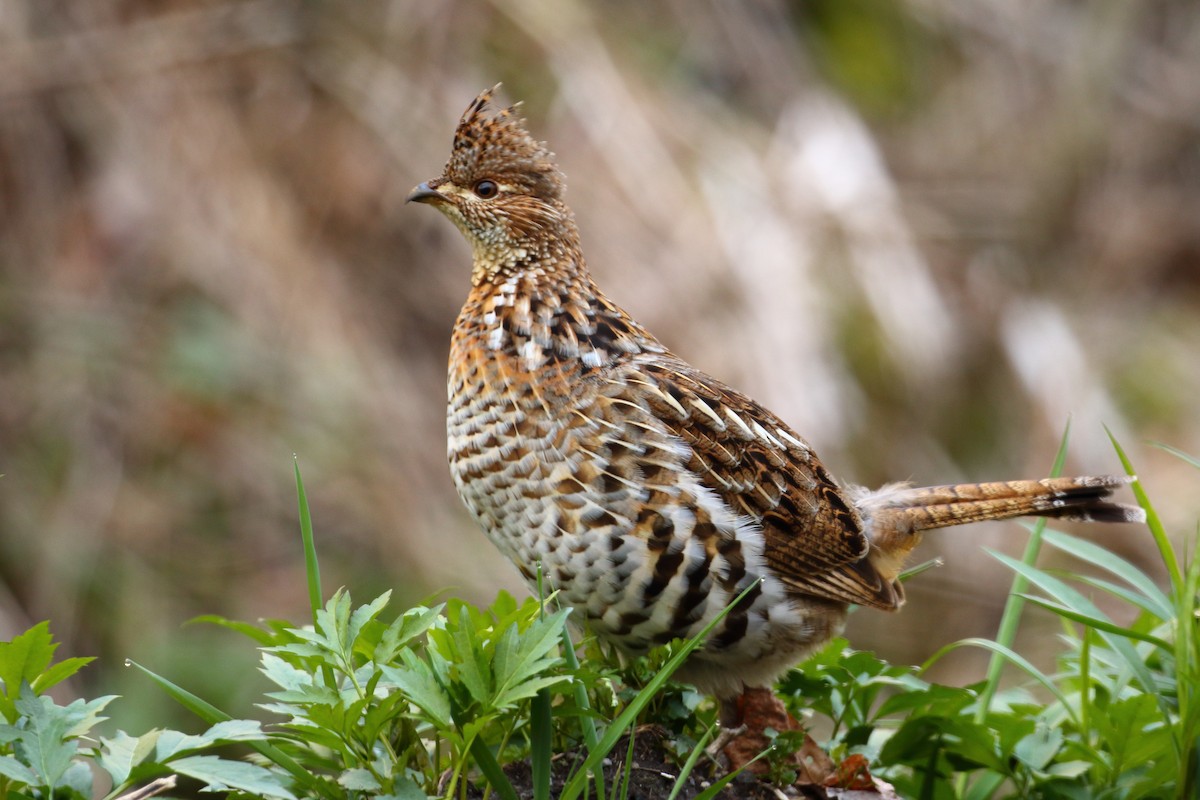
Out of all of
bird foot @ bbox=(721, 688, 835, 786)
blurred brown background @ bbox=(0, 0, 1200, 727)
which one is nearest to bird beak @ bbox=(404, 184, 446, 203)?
bird foot @ bbox=(721, 688, 835, 786)

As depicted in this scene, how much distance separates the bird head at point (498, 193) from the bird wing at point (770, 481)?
16.8 inches

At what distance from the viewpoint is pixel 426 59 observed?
599 centimetres

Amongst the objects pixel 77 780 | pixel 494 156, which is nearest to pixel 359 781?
pixel 77 780

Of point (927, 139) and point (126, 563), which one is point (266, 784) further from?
point (927, 139)

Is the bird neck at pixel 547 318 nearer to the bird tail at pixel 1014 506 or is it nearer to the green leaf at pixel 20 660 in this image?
the bird tail at pixel 1014 506

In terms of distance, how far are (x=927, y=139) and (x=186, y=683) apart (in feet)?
18.6

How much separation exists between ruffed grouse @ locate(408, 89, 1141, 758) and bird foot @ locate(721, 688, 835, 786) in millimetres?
52

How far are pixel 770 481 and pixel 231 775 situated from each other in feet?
4.55

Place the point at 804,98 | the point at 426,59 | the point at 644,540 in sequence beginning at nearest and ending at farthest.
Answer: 1. the point at 644,540
2. the point at 426,59
3. the point at 804,98

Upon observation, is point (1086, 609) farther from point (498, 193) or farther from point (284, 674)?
point (498, 193)

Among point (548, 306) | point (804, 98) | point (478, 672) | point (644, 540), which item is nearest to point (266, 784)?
point (478, 672)

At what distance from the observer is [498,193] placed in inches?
126

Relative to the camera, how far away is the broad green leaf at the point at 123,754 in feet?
6.31

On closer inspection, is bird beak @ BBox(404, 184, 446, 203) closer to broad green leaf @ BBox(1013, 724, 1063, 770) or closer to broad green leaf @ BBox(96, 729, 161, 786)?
broad green leaf @ BBox(96, 729, 161, 786)
